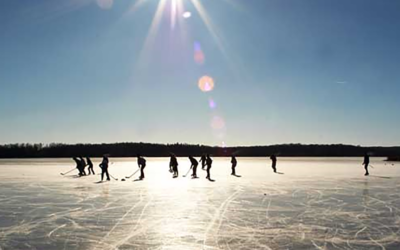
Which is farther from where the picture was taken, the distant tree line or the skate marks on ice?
the distant tree line

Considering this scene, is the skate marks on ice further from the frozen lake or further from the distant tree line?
the distant tree line

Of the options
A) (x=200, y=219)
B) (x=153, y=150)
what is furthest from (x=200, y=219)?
(x=153, y=150)

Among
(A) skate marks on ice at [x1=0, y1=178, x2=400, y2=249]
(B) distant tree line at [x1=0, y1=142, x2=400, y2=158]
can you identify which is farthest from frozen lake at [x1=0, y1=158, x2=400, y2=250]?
(B) distant tree line at [x1=0, y1=142, x2=400, y2=158]

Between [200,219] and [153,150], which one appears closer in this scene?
[200,219]

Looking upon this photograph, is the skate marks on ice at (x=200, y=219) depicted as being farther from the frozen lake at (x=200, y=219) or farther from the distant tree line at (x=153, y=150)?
the distant tree line at (x=153, y=150)

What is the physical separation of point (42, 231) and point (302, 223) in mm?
4663

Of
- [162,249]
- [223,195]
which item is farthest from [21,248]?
[223,195]

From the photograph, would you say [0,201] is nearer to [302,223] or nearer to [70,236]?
[70,236]

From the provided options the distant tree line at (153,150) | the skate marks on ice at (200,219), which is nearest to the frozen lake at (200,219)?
the skate marks on ice at (200,219)

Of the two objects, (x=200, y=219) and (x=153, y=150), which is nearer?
(x=200, y=219)

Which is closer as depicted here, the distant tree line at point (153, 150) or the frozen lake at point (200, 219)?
the frozen lake at point (200, 219)

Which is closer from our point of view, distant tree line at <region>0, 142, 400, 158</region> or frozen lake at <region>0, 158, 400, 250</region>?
frozen lake at <region>0, 158, 400, 250</region>

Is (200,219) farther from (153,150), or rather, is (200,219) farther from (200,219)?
(153,150)

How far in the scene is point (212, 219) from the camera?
27.0ft
